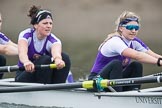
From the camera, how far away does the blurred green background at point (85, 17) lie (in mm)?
21000

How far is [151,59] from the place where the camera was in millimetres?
6086

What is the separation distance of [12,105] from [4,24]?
17.0m

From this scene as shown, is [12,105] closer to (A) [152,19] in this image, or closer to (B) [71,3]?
(A) [152,19]

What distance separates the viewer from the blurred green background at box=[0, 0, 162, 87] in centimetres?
2100

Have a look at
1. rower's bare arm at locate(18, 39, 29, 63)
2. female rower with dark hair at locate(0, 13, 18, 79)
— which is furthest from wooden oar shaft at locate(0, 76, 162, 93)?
female rower with dark hair at locate(0, 13, 18, 79)

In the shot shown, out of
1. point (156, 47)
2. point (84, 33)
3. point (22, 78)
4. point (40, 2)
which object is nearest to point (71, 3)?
point (40, 2)

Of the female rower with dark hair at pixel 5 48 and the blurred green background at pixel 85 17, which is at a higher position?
the blurred green background at pixel 85 17

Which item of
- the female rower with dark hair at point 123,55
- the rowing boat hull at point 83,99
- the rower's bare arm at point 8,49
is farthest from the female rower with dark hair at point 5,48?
the female rower with dark hair at point 123,55

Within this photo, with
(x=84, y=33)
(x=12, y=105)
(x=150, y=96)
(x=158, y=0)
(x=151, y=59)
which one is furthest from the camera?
(x=158, y=0)

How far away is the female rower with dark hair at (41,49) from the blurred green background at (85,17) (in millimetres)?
12530

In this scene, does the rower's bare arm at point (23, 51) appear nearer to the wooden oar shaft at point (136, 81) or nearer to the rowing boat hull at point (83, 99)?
the rowing boat hull at point (83, 99)

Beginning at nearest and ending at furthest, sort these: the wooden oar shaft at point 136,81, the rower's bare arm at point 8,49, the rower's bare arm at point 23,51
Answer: the wooden oar shaft at point 136,81, the rower's bare arm at point 23,51, the rower's bare arm at point 8,49

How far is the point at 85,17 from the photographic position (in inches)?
936

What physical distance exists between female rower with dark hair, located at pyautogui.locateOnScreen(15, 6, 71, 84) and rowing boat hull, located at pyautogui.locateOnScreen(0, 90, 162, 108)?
200mm
